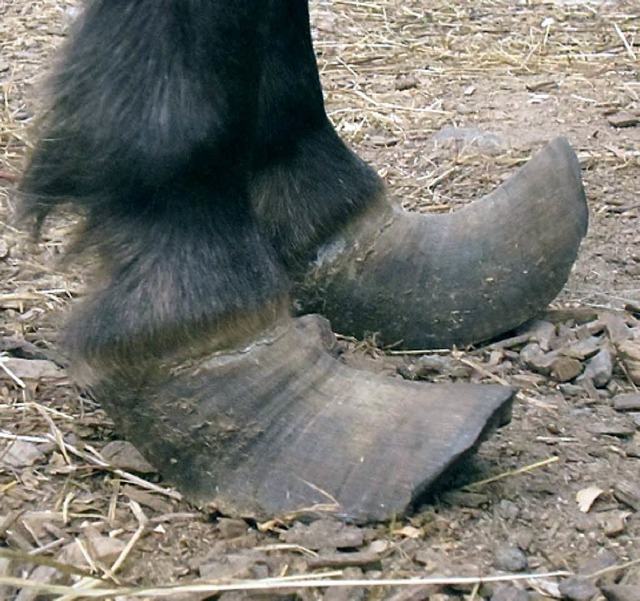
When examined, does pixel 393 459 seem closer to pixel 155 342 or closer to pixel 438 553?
pixel 438 553

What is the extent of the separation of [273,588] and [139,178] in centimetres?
51

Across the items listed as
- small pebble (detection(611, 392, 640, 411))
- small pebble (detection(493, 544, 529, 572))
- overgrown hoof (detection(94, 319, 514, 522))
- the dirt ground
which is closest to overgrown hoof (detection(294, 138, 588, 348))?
the dirt ground

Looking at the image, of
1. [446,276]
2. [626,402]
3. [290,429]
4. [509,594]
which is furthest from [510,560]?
[446,276]

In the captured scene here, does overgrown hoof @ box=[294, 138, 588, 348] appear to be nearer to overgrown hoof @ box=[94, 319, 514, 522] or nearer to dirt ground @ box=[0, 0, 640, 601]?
dirt ground @ box=[0, 0, 640, 601]

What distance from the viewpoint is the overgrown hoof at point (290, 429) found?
4.78ft

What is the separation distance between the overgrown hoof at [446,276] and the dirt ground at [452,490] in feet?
0.15

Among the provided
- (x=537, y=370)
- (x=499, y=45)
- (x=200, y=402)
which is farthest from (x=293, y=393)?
(x=499, y=45)

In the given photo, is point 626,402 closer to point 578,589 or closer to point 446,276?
point 446,276

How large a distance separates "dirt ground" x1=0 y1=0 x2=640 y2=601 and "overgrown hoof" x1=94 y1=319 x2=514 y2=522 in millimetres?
38

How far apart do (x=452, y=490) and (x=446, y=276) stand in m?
0.55

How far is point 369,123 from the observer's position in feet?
11.1

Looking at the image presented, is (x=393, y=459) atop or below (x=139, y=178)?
below

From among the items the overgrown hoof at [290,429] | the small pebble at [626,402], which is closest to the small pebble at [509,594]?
the overgrown hoof at [290,429]

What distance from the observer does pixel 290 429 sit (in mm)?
1518
